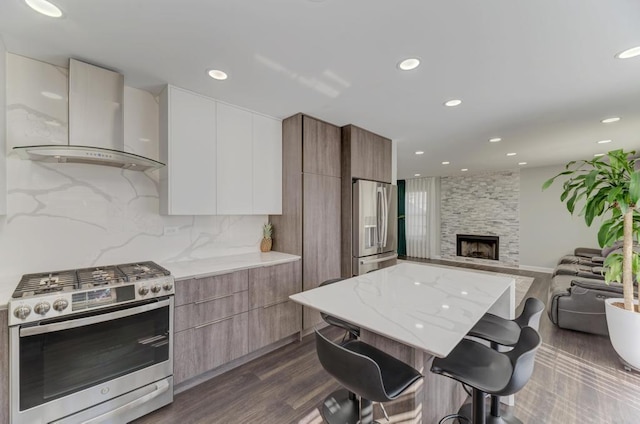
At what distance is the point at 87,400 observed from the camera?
161 centimetres

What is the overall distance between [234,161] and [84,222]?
135 centimetres

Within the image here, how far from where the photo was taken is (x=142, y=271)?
203cm

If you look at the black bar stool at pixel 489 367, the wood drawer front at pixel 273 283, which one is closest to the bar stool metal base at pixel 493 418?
the black bar stool at pixel 489 367

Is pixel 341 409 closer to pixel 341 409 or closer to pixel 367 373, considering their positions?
pixel 341 409

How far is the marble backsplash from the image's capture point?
1.90 meters

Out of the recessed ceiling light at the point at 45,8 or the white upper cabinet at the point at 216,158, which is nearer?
the recessed ceiling light at the point at 45,8

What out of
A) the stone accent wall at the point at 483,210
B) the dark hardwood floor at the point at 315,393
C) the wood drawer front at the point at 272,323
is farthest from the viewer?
the stone accent wall at the point at 483,210

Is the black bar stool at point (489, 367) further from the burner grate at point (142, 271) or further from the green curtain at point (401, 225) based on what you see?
the green curtain at point (401, 225)

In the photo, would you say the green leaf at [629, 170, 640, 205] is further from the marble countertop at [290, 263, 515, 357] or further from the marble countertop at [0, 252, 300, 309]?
the marble countertop at [0, 252, 300, 309]

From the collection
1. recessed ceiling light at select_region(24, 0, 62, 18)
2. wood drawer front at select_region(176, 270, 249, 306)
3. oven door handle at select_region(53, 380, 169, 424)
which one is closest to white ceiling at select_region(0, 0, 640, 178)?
recessed ceiling light at select_region(24, 0, 62, 18)

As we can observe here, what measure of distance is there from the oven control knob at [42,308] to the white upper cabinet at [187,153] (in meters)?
1.02

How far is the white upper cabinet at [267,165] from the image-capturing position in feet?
9.62

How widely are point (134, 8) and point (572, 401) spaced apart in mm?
3989

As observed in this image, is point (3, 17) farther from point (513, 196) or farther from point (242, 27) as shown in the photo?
point (513, 196)
